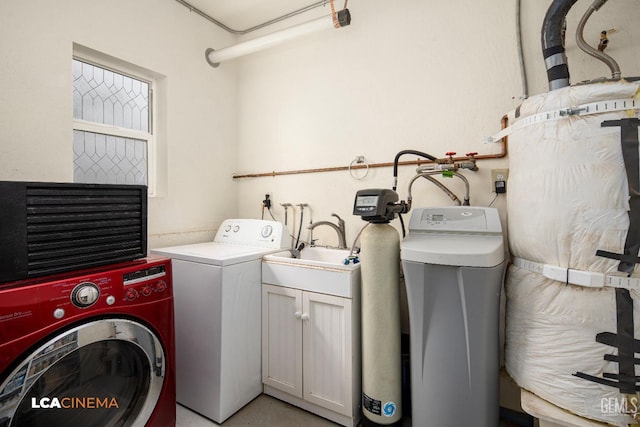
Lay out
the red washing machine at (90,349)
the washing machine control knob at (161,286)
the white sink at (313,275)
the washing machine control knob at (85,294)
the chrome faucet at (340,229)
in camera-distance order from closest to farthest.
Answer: the red washing machine at (90,349)
the washing machine control knob at (85,294)
the washing machine control knob at (161,286)
the white sink at (313,275)
the chrome faucet at (340,229)

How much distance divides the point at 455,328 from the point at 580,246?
559 mm

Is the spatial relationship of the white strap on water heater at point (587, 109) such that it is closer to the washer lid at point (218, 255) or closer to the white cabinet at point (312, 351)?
the white cabinet at point (312, 351)

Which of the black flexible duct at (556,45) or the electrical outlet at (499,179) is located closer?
the black flexible duct at (556,45)

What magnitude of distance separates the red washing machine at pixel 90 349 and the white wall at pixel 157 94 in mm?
902

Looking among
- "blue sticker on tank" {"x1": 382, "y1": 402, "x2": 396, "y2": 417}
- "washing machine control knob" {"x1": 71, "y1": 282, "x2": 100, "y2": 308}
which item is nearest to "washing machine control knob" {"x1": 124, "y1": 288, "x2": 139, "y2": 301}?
"washing machine control knob" {"x1": 71, "y1": 282, "x2": 100, "y2": 308}

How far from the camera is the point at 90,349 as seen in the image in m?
1.13

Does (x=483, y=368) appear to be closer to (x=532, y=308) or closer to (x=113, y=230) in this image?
(x=532, y=308)

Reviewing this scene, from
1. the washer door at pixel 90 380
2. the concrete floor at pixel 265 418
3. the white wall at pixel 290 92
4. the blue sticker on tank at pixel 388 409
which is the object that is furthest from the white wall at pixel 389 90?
the washer door at pixel 90 380

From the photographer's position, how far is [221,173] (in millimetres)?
2604

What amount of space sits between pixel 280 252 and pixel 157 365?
3.09 ft

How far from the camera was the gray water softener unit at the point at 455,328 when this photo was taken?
121 centimetres

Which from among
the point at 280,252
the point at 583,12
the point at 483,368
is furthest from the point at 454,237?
the point at 583,12

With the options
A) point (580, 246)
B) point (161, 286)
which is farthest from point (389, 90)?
point (161, 286)

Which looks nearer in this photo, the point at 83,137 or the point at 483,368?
the point at 483,368
